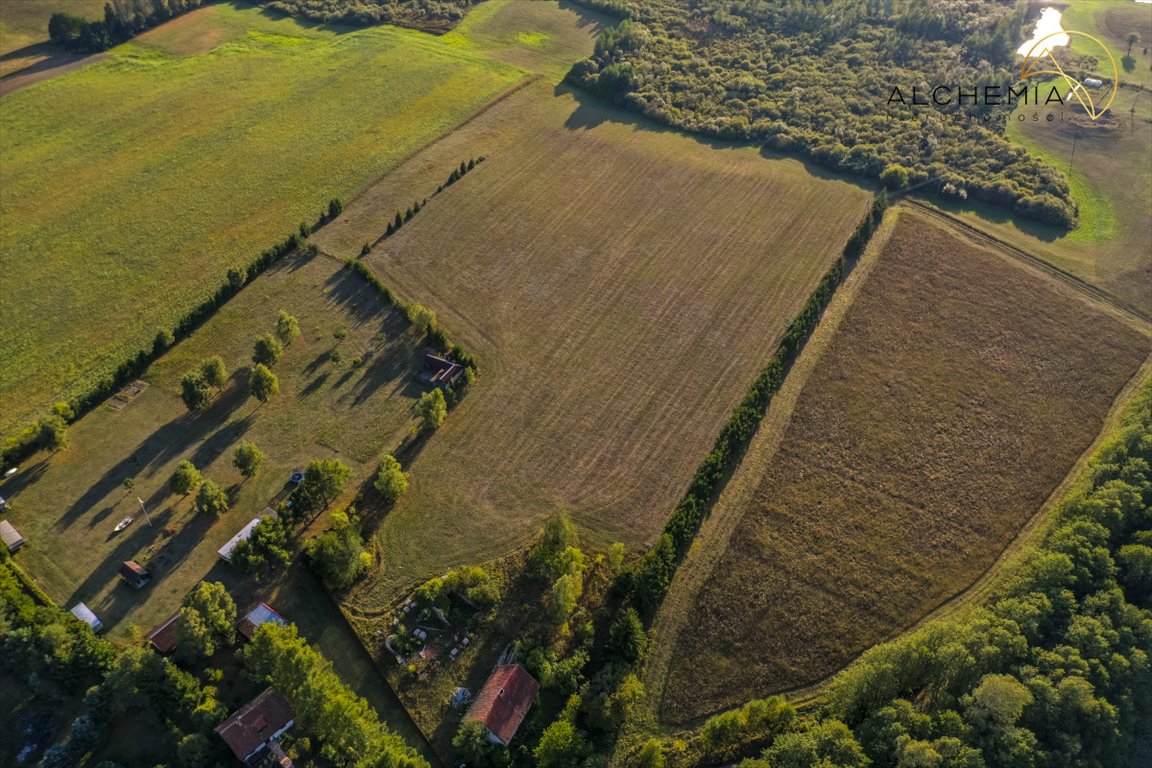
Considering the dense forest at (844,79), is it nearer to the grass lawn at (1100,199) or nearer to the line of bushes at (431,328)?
the grass lawn at (1100,199)

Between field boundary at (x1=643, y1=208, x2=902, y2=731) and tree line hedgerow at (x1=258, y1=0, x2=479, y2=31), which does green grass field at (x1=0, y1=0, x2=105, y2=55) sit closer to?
tree line hedgerow at (x1=258, y1=0, x2=479, y2=31)

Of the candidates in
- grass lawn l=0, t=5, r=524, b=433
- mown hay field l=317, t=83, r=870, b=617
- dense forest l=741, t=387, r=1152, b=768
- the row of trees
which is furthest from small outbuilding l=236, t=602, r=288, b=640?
dense forest l=741, t=387, r=1152, b=768

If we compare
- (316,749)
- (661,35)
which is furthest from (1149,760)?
(661,35)

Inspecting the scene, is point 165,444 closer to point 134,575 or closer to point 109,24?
point 134,575

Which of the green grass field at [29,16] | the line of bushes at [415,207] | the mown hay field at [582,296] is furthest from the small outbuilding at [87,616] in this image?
the green grass field at [29,16]

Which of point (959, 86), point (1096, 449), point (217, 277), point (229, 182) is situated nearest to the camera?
point (1096, 449)

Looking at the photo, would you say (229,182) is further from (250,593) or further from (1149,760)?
(1149,760)
